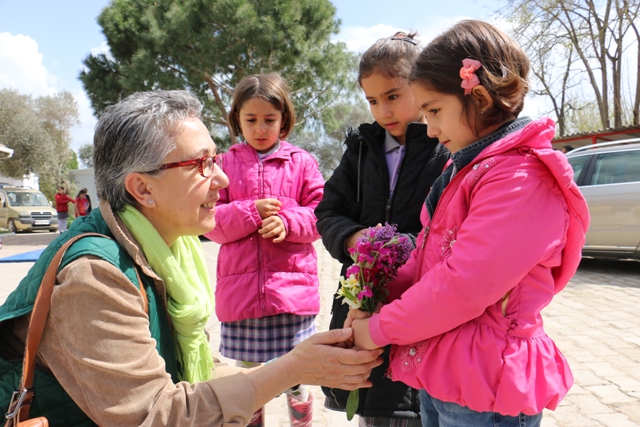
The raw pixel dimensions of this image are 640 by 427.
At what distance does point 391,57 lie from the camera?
7.04ft

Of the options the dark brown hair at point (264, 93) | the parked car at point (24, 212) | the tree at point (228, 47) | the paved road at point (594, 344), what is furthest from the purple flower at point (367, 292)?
the parked car at point (24, 212)

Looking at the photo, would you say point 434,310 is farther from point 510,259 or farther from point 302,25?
point 302,25

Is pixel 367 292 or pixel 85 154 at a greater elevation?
pixel 85 154

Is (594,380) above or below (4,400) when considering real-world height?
below

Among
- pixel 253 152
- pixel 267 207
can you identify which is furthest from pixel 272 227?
pixel 253 152

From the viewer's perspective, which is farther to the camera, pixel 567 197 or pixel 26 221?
pixel 26 221

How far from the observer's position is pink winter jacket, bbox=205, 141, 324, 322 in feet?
9.39

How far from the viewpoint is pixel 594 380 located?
4.23m

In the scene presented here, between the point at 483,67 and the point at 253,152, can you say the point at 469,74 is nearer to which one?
the point at 483,67

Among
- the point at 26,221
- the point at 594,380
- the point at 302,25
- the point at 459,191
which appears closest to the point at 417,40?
the point at 459,191

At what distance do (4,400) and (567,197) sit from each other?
1.87 metres

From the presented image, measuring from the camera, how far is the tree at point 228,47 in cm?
1689

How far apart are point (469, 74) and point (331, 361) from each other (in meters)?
1.07

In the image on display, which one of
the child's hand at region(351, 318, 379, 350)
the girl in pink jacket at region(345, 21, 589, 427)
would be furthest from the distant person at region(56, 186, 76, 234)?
the girl in pink jacket at region(345, 21, 589, 427)
